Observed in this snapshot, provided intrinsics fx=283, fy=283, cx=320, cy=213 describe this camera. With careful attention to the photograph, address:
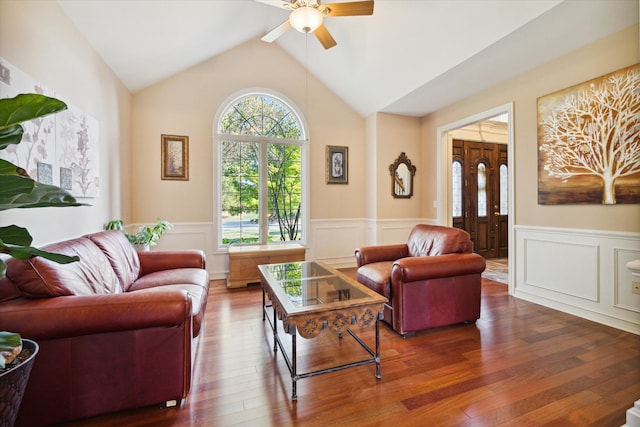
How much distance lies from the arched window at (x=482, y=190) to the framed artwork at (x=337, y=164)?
2615mm

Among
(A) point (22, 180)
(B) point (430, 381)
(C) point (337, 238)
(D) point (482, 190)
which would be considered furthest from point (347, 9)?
(D) point (482, 190)

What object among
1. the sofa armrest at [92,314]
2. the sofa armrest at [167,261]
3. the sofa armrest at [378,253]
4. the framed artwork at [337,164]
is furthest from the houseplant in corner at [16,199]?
the framed artwork at [337,164]

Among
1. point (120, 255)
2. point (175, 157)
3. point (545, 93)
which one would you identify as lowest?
point (120, 255)

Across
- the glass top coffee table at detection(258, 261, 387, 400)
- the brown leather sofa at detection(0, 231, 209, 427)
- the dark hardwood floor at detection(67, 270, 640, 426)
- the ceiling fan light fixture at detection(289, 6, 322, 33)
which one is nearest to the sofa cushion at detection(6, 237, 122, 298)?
the brown leather sofa at detection(0, 231, 209, 427)

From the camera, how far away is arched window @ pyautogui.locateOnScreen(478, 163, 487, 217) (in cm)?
541

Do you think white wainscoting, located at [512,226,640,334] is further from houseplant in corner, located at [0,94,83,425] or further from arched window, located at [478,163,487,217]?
houseplant in corner, located at [0,94,83,425]

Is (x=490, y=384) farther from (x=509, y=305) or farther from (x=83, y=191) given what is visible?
(x=83, y=191)

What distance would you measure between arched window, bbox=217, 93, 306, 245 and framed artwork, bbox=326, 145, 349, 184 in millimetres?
455

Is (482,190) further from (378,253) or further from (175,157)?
(175,157)

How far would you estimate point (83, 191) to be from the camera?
8.20ft

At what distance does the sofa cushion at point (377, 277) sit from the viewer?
2.41 meters

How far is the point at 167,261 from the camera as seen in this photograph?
277 centimetres

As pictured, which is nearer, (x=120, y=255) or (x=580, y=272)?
(x=120, y=255)

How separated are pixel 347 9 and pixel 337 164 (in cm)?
255
